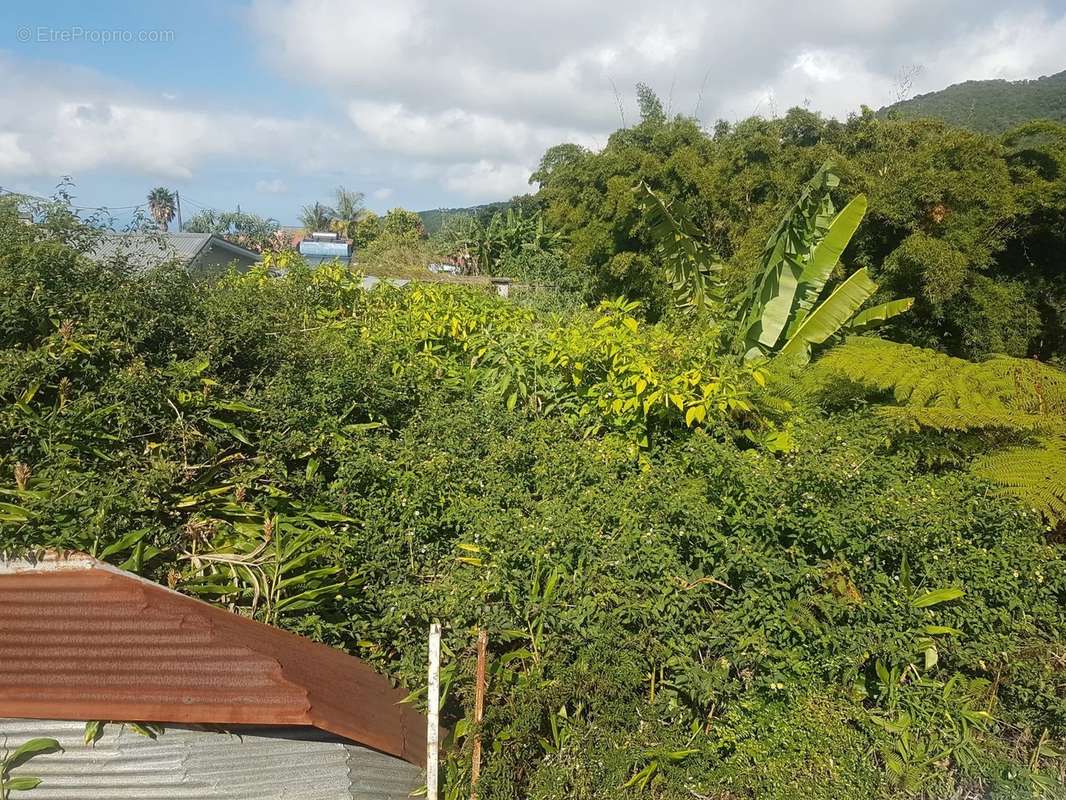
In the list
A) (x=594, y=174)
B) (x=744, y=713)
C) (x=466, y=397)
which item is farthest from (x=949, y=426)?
(x=594, y=174)

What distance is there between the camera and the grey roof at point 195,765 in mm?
2379

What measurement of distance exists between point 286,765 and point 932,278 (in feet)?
18.9

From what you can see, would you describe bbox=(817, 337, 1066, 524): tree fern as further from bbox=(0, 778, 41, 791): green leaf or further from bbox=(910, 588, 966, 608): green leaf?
bbox=(0, 778, 41, 791): green leaf

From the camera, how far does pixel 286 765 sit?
2518mm

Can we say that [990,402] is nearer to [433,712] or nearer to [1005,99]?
[433,712]

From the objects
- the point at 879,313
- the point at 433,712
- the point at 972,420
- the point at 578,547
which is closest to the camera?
the point at 433,712

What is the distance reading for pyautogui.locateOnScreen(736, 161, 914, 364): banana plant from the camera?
5.10 metres

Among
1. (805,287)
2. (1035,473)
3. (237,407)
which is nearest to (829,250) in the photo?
(805,287)

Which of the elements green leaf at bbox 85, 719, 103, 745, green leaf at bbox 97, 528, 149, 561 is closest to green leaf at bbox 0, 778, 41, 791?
green leaf at bbox 85, 719, 103, 745

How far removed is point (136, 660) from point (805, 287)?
4.74 m

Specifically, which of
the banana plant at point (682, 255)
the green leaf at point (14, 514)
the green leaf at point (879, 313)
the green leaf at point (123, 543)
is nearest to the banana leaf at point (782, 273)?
the green leaf at point (879, 313)

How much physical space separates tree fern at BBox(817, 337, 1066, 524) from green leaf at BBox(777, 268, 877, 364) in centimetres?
55

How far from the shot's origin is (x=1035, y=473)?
10.1 feet

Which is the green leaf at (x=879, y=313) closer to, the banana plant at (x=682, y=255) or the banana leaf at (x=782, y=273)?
the banana leaf at (x=782, y=273)
